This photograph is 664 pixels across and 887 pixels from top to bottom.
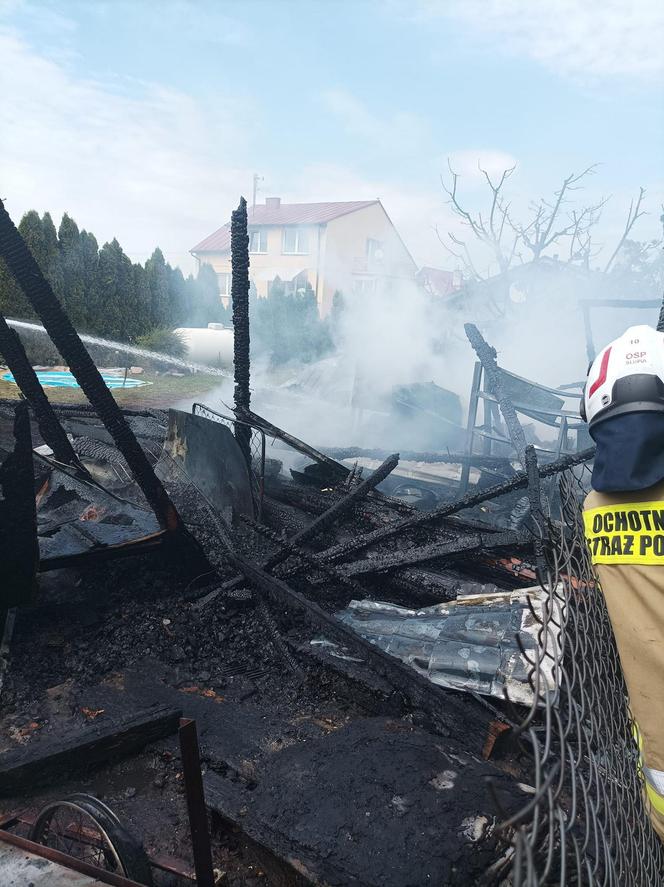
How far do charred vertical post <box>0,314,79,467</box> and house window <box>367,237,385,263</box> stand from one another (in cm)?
4004

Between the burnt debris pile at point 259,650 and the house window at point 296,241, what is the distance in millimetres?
35033

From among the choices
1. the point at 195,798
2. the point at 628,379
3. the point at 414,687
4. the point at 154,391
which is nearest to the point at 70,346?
the point at 195,798

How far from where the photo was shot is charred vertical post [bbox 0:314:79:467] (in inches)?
197

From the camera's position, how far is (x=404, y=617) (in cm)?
498

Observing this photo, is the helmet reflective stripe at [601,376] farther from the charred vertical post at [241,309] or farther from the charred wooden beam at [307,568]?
the charred vertical post at [241,309]

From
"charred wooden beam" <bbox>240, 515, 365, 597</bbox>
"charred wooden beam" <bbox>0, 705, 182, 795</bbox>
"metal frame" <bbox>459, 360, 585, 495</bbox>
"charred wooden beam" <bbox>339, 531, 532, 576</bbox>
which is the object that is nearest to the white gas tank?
"metal frame" <bbox>459, 360, 585, 495</bbox>

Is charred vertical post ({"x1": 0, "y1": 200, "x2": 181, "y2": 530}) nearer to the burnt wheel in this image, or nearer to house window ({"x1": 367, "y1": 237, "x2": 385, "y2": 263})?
the burnt wheel

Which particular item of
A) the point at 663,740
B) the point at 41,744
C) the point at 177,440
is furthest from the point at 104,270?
the point at 663,740

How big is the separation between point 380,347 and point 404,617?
11305mm

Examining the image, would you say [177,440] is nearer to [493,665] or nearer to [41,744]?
[41,744]

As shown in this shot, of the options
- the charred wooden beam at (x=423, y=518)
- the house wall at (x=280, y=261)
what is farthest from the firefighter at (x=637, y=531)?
the house wall at (x=280, y=261)

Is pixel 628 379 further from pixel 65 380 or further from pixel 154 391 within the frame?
pixel 65 380

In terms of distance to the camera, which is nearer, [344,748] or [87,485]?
[344,748]

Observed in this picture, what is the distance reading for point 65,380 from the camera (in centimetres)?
1733
